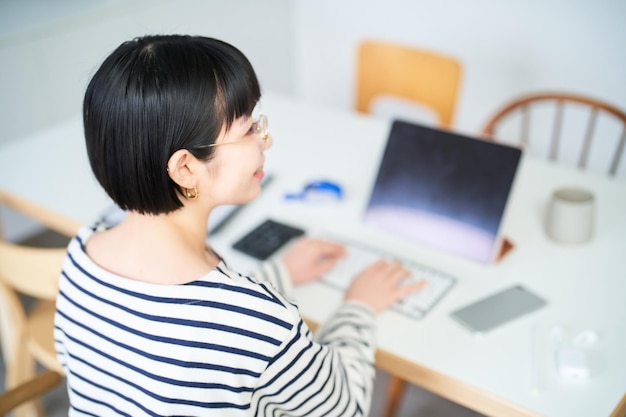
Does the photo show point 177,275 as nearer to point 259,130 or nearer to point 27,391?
point 259,130

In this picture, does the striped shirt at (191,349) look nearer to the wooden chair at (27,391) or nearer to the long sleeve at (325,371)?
the long sleeve at (325,371)

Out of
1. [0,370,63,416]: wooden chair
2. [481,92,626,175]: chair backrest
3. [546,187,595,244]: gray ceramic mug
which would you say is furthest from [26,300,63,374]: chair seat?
[481,92,626,175]: chair backrest

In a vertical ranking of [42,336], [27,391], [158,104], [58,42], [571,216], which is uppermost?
[158,104]

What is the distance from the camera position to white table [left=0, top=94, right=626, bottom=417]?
1.12 meters

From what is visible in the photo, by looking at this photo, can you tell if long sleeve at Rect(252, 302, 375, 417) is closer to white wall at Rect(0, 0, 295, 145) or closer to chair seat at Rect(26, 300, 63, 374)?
chair seat at Rect(26, 300, 63, 374)

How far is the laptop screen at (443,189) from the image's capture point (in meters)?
1.39

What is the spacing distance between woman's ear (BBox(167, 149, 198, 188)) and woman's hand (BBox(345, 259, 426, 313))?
455 millimetres

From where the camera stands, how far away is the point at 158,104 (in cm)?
85

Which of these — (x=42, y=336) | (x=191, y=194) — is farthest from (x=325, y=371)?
(x=42, y=336)

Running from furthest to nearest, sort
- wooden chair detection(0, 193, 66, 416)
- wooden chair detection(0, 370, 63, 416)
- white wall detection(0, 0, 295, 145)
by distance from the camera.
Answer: white wall detection(0, 0, 295, 145) < wooden chair detection(0, 193, 66, 416) < wooden chair detection(0, 370, 63, 416)

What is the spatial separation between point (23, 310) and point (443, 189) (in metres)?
1.06

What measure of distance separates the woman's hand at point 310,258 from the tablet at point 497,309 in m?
0.28

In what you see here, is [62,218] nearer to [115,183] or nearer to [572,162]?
[115,183]

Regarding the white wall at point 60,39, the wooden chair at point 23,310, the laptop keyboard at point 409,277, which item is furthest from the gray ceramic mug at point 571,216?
the white wall at point 60,39
